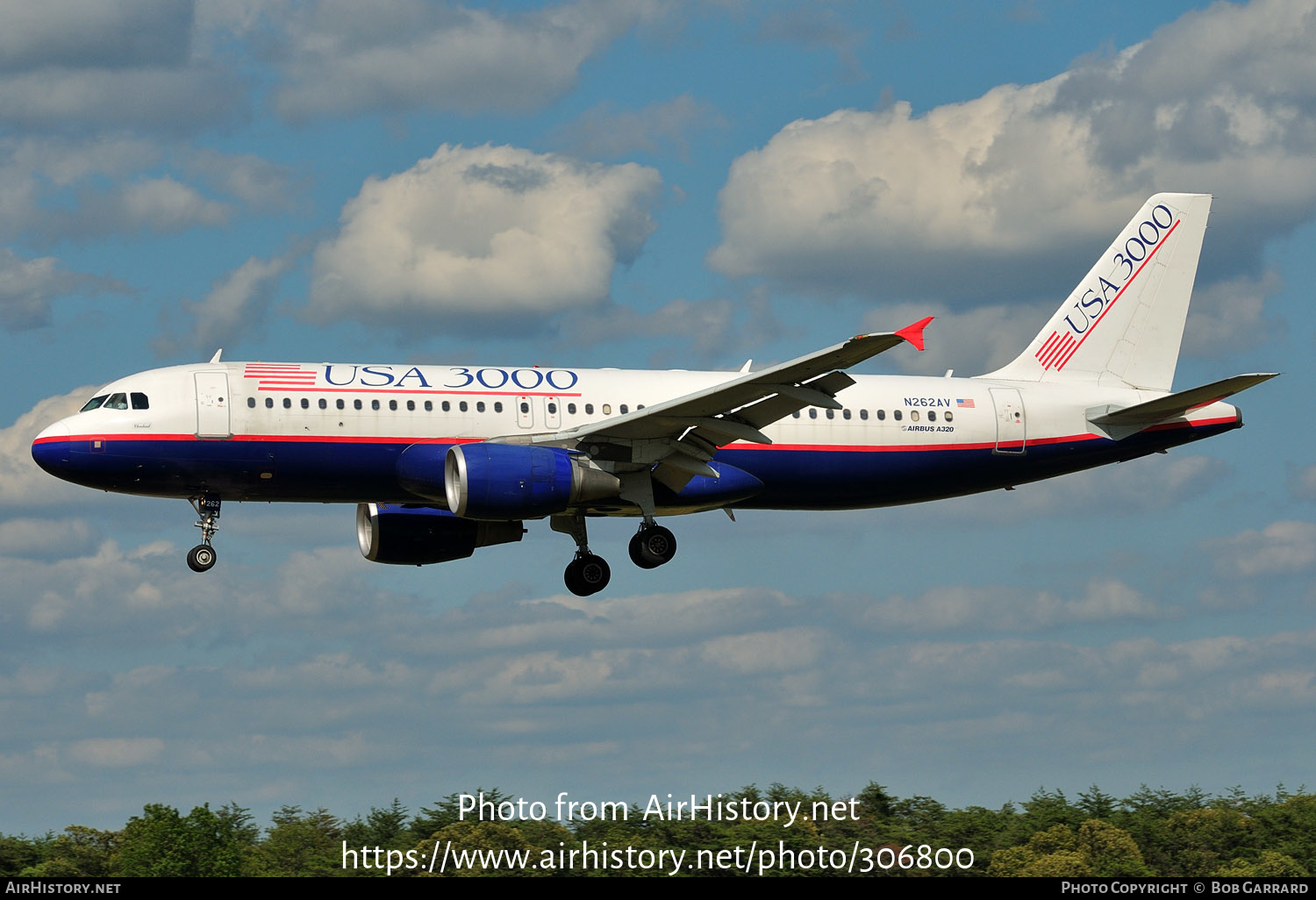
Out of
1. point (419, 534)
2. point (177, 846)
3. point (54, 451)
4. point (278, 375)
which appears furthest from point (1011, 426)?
point (177, 846)

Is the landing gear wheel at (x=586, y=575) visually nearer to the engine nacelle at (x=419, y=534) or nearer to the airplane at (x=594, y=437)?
the airplane at (x=594, y=437)

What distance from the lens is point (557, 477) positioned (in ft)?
132

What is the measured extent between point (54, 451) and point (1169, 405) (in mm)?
28797

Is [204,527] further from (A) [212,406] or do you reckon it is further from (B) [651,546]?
(B) [651,546]

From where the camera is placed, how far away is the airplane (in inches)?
1590

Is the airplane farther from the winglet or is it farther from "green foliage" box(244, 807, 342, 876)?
"green foliage" box(244, 807, 342, 876)

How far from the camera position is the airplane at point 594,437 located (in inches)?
1590

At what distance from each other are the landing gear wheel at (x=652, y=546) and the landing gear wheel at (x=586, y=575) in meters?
2.42

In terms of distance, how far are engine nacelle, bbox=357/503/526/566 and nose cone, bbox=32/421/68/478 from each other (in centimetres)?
883

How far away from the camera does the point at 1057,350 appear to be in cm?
4912

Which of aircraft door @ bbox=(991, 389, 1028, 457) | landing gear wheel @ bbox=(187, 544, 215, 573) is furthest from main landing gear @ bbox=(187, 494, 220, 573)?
aircraft door @ bbox=(991, 389, 1028, 457)
